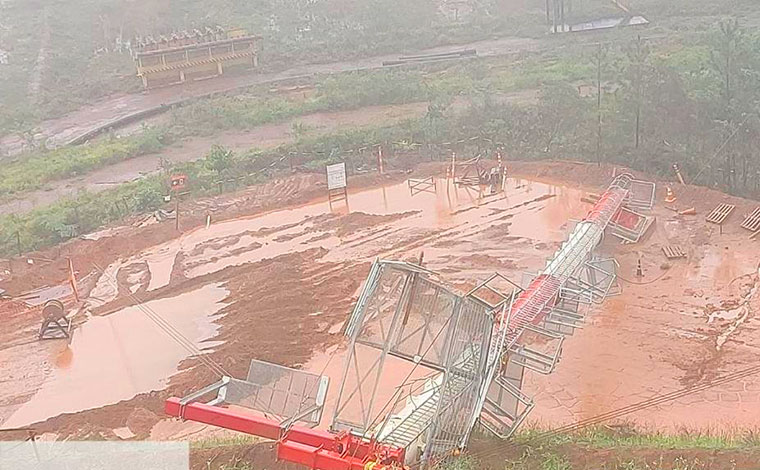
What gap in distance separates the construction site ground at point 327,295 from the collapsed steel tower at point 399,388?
10.3 ft

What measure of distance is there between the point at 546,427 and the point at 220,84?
102 feet

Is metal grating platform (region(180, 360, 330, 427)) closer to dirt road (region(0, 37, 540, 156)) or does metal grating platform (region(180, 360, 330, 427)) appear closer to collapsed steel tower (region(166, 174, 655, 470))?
collapsed steel tower (region(166, 174, 655, 470))

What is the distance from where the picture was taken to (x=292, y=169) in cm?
2764

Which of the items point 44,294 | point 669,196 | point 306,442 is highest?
point 306,442

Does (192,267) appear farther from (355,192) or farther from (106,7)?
(106,7)

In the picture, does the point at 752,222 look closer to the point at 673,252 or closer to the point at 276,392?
the point at 673,252

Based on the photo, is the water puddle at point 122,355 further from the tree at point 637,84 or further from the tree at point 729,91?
the tree at point 729,91

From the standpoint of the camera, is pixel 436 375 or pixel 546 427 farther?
pixel 546 427

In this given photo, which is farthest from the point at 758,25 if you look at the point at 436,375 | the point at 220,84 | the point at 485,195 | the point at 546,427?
the point at 436,375

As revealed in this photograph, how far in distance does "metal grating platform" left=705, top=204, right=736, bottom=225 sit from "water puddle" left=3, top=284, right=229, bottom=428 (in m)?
12.3

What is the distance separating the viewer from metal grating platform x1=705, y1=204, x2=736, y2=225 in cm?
2139

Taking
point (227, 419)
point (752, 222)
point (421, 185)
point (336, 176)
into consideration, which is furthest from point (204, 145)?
point (227, 419)

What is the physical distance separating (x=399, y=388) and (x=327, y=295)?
8326mm

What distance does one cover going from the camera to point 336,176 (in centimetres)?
2491
